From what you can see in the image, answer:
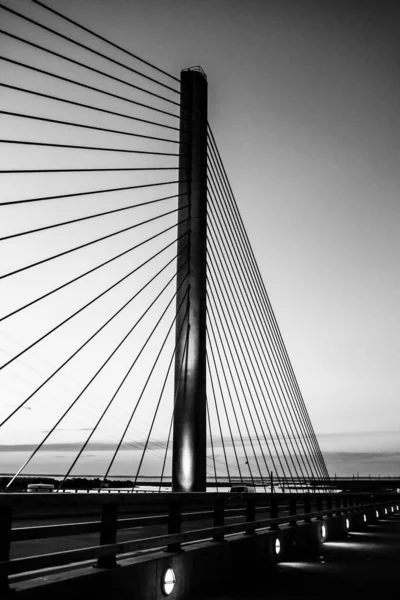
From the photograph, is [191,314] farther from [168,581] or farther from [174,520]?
[168,581]

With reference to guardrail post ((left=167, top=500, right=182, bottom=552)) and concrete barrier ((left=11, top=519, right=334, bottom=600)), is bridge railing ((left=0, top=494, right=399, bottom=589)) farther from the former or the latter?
concrete barrier ((left=11, top=519, right=334, bottom=600))

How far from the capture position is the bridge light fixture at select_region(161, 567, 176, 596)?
5.32 m

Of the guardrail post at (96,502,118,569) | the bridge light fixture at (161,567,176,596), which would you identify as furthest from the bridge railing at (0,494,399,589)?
the bridge light fixture at (161,567,176,596)

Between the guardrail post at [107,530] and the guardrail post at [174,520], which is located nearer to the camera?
the guardrail post at [107,530]

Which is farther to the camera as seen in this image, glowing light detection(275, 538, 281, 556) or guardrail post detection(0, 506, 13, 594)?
glowing light detection(275, 538, 281, 556)

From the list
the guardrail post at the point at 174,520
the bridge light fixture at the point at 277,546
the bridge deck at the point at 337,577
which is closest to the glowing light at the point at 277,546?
the bridge light fixture at the point at 277,546

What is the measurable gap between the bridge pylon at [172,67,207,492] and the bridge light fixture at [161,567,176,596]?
5.22 m

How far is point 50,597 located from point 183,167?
969 centimetres

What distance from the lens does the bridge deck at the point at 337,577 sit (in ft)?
20.4

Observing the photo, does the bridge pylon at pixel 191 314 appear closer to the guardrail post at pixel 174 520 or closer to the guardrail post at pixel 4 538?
the guardrail post at pixel 174 520

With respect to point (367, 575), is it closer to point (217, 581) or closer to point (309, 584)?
point (309, 584)

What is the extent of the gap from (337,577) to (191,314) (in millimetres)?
5241

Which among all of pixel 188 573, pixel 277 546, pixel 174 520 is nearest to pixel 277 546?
pixel 277 546

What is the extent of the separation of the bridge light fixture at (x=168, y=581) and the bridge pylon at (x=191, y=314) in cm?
522
